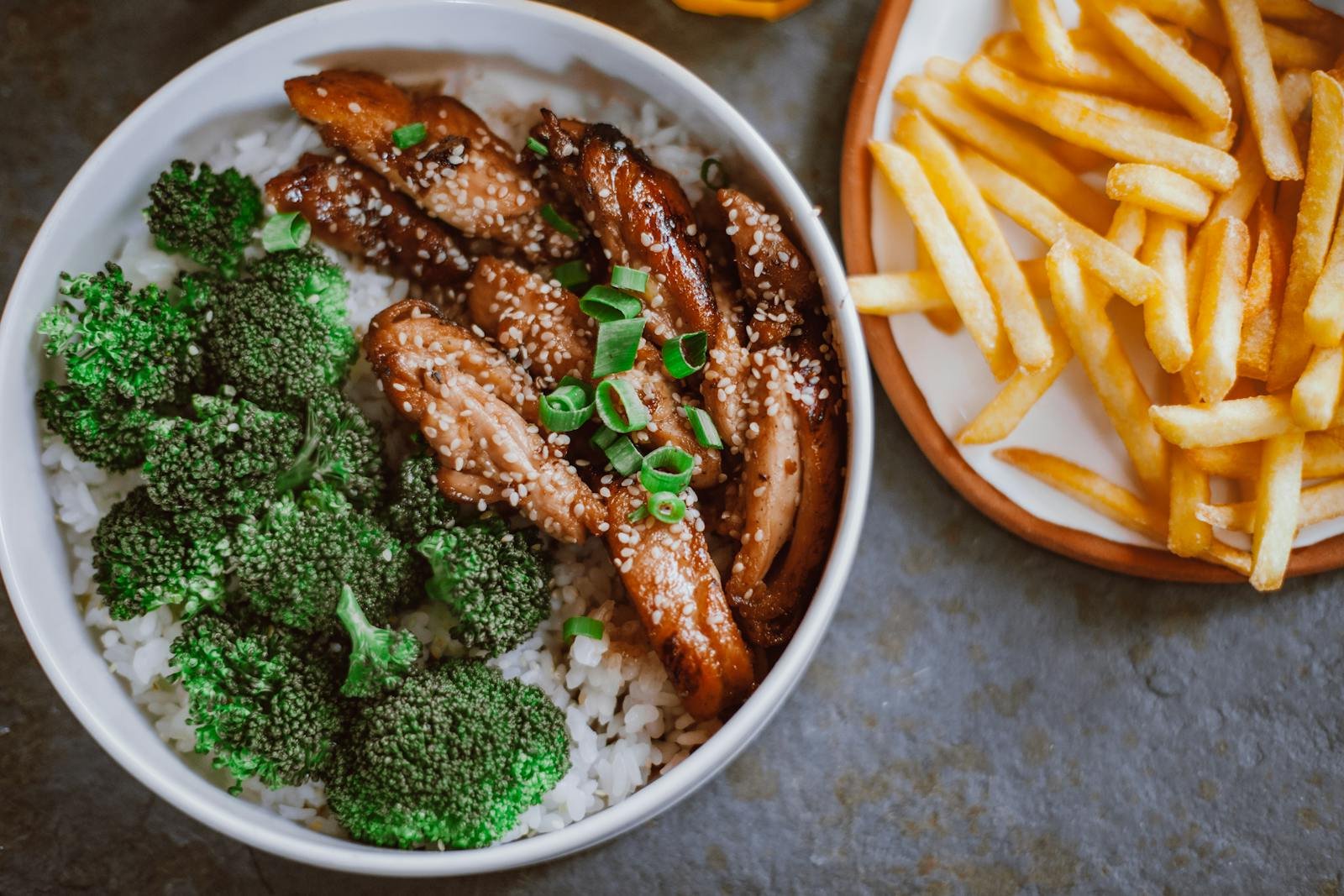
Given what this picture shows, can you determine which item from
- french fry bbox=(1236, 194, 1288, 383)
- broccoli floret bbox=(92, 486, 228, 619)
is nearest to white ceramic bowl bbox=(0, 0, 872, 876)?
broccoli floret bbox=(92, 486, 228, 619)

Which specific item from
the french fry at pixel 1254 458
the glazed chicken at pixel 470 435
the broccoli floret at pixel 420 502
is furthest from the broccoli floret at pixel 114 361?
the french fry at pixel 1254 458

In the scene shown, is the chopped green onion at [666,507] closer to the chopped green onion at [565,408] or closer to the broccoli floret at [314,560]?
the chopped green onion at [565,408]

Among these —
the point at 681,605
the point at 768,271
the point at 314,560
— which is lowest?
the point at 681,605

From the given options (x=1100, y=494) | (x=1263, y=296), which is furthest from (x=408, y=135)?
(x=1263, y=296)

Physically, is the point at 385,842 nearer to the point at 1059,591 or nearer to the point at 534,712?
the point at 534,712

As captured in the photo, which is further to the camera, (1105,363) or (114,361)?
(1105,363)

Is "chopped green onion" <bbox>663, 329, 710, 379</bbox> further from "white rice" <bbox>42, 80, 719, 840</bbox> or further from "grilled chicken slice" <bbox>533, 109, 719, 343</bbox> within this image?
"white rice" <bbox>42, 80, 719, 840</bbox>

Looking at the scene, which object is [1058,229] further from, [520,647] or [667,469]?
[520,647]
